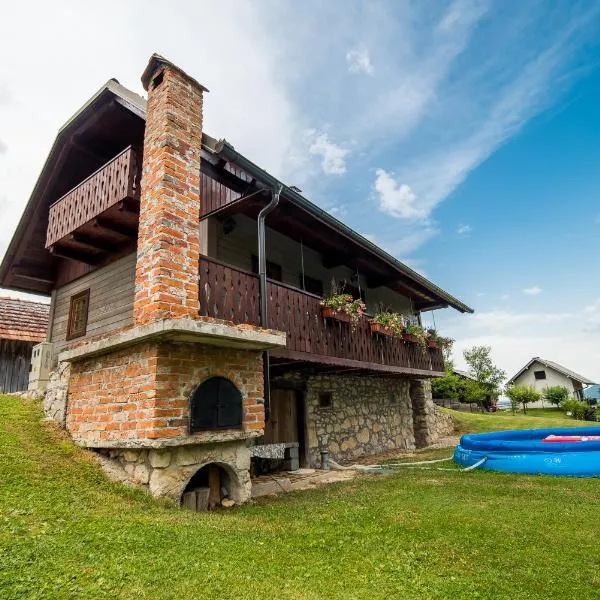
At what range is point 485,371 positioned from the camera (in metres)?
34.6

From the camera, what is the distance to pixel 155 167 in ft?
19.4

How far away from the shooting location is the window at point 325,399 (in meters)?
10.6

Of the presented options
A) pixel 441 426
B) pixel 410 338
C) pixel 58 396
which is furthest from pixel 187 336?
pixel 441 426

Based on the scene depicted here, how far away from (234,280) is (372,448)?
7.84 meters

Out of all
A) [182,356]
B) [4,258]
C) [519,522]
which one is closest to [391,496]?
[519,522]

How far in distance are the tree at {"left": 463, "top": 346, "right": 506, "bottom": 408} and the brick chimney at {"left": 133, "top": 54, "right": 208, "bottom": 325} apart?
31.1m

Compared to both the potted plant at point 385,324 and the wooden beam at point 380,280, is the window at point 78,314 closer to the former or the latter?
the potted plant at point 385,324

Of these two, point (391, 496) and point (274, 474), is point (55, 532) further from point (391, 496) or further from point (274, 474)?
point (274, 474)

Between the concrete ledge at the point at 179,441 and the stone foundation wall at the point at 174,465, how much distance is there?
0.45ft

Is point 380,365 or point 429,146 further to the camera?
point 429,146

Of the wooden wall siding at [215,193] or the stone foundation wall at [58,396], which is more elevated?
the wooden wall siding at [215,193]

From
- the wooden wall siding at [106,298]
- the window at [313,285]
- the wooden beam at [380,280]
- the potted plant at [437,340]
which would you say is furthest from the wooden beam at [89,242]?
the potted plant at [437,340]

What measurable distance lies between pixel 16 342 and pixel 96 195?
9.11m

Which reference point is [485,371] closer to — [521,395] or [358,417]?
[521,395]
